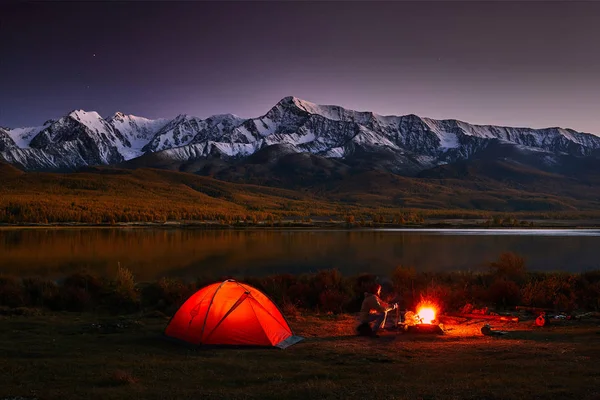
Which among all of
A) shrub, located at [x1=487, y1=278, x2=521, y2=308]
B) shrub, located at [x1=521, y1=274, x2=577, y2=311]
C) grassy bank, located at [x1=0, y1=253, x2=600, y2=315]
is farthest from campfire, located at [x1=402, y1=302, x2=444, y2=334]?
shrub, located at [x1=521, y1=274, x2=577, y2=311]

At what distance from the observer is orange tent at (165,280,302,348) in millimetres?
14008

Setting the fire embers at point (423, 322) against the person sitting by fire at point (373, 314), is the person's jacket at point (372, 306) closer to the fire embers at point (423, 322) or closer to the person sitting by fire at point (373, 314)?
the person sitting by fire at point (373, 314)

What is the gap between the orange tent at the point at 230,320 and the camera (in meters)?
14.0

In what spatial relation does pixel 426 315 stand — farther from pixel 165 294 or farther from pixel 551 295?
pixel 165 294

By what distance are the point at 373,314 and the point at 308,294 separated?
7.79m

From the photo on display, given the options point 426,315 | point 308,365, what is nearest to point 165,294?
point 426,315

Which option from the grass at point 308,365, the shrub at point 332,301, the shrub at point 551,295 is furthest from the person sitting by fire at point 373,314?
the shrub at point 551,295

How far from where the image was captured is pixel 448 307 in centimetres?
2105

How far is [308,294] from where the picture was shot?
899 inches

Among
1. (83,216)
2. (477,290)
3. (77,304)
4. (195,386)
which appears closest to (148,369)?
(195,386)

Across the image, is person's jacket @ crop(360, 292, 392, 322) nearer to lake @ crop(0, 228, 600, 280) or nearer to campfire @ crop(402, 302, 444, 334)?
campfire @ crop(402, 302, 444, 334)

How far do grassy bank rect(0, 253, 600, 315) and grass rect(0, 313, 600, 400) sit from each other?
194 inches

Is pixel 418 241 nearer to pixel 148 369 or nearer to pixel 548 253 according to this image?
pixel 548 253

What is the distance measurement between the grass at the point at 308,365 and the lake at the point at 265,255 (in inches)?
728
